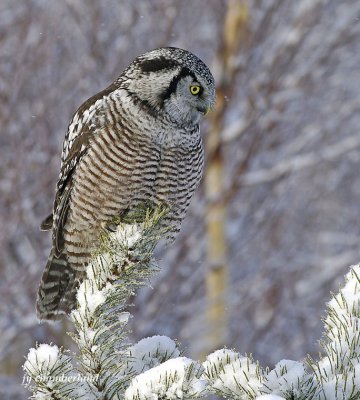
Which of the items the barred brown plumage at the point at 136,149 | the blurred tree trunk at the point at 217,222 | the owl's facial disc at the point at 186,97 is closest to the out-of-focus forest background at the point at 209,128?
the blurred tree trunk at the point at 217,222

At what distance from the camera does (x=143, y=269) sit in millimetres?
2729

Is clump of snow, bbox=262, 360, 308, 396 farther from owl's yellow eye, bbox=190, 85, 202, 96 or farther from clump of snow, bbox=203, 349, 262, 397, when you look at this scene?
owl's yellow eye, bbox=190, 85, 202, 96

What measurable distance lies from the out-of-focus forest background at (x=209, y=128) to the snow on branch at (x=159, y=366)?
497cm

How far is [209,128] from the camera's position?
26.3 feet

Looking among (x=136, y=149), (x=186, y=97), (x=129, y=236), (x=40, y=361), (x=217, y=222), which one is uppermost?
(x=217, y=222)

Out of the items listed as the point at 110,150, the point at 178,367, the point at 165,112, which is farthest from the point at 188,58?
the point at 178,367

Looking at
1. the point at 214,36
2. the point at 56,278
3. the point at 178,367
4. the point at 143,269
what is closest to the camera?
the point at 178,367

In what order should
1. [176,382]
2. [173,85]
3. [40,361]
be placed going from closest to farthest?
[176,382] → [40,361] → [173,85]

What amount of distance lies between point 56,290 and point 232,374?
2.41m

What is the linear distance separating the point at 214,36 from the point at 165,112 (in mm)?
4977

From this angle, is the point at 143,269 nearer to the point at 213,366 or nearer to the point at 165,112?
the point at 213,366

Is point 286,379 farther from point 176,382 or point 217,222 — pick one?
point 217,222

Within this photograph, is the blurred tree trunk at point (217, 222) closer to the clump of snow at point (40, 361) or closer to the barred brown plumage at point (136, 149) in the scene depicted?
the barred brown plumage at point (136, 149)

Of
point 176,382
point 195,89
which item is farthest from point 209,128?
point 176,382
